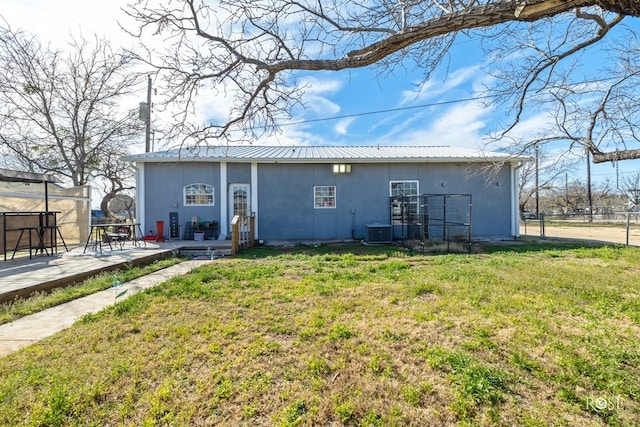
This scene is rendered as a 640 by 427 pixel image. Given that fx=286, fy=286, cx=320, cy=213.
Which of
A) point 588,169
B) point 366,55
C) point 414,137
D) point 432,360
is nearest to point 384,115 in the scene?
point 414,137

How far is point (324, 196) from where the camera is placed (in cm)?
992

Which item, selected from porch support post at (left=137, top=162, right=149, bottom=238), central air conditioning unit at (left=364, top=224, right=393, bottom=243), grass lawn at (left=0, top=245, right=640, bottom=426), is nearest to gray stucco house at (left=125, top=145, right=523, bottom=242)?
porch support post at (left=137, top=162, right=149, bottom=238)

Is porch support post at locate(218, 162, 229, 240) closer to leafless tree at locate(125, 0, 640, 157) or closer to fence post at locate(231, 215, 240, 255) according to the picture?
fence post at locate(231, 215, 240, 255)

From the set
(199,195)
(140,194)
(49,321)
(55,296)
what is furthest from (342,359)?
(140,194)

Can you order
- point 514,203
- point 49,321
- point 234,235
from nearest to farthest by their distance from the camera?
point 49,321 → point 234,235 → point 514,203

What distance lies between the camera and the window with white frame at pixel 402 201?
9703 mm

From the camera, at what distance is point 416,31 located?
239 centimetres

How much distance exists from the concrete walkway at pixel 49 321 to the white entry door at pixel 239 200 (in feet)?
17.9

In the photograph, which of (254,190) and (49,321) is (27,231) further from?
(254,190)

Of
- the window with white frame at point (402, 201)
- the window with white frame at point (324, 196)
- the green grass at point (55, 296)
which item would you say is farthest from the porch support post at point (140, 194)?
the window with white frame at point (402, 201)

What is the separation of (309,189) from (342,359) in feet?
26.0

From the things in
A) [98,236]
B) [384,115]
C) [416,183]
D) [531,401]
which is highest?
[384,115]

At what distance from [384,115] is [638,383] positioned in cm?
1307

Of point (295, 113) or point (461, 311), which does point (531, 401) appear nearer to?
point (461, 311)
